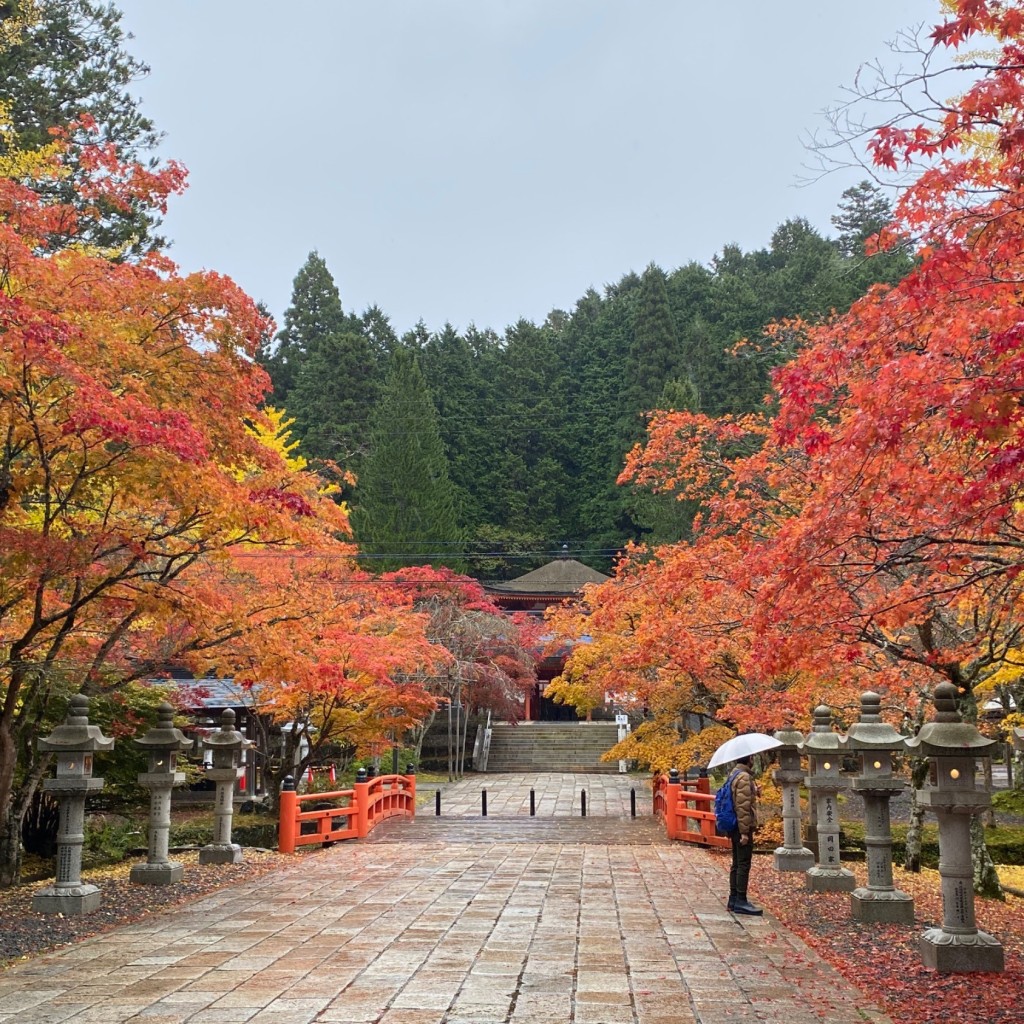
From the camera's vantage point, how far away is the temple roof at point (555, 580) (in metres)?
46.2

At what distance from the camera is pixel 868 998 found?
596 cm

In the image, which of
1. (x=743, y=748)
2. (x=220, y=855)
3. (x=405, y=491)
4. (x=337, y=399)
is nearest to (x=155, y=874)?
(x=220, y=855)

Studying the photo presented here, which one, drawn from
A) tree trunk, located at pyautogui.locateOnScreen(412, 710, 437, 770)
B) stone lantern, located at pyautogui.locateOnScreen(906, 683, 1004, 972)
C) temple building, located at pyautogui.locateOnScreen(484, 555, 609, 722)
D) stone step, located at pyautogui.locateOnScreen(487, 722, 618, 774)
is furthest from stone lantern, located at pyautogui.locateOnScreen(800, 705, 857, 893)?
temple building, located at pyautogui.locateOnScreen(484, 555, 609, 722)

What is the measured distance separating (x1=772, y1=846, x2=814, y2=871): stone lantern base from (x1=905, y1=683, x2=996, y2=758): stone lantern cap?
4804mm

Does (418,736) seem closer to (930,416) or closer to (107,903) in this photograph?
(107,903)

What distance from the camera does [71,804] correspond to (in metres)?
9.12

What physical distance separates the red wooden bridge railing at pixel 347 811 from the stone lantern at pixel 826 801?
719 centimetres

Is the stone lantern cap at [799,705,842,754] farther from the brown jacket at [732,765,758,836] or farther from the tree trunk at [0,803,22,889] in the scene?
the tree trunk at [0,803,22,889]

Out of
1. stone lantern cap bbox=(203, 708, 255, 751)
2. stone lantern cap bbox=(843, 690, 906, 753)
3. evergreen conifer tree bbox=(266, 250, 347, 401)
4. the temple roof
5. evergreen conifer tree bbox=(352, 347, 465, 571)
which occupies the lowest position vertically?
stone lantern cap bbox=(203, 708, 255, 751)

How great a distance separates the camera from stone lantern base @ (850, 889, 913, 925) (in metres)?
8.48

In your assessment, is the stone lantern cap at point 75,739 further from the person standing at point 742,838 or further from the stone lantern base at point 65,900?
the person standing at point 742,838

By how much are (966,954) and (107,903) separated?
24.4 ft

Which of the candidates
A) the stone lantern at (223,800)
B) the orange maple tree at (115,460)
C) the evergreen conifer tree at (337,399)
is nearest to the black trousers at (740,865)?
the orange maple tree at (115,460)

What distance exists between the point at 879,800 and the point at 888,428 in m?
4.82
